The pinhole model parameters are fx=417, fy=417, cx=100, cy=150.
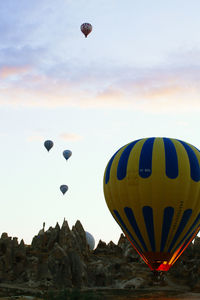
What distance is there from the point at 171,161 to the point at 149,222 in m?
5.43

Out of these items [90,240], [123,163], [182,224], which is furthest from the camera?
[90,240]

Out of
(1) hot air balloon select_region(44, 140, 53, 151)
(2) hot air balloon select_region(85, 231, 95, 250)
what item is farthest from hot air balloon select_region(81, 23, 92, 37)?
(2) hot air balloon select_region(85, 231, 95, 250)

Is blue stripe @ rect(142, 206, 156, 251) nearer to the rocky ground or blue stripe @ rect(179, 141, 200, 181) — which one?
blue stripe @ rect(179, 141, 200, 181)

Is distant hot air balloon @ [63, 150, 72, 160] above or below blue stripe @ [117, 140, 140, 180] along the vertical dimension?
above

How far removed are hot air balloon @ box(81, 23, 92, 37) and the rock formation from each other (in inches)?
1257

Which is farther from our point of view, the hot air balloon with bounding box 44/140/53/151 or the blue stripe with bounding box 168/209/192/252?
the hot air balloon with bounding box 44/140/53/151

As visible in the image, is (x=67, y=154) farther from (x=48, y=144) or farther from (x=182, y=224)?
(x=182, y=224)

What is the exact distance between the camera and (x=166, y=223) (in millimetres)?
34656

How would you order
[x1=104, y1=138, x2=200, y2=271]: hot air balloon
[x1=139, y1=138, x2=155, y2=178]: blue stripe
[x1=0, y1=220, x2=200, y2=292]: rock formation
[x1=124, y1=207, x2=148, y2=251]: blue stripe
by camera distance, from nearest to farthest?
[x1=104, y1=138, x2=200, y2=271]: hot air balloon < [x1=139, y1=138, x2=155, y2=178]: blue stripe < [x1=124, y1=207, x2=148, y2=251]: blue stripe < [x1=0, y1=220, x2=200, y2=292]: rock formation

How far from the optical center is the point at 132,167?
35.3m

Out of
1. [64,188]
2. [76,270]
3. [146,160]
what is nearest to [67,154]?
[64,188]

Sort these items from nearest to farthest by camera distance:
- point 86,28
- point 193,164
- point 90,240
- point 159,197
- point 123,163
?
point 159,197 → point 193,164 → point 123,163 → point 86,28 → point 90,240

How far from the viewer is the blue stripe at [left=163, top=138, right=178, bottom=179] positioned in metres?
34.4

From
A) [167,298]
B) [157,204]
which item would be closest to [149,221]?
[157,204]
